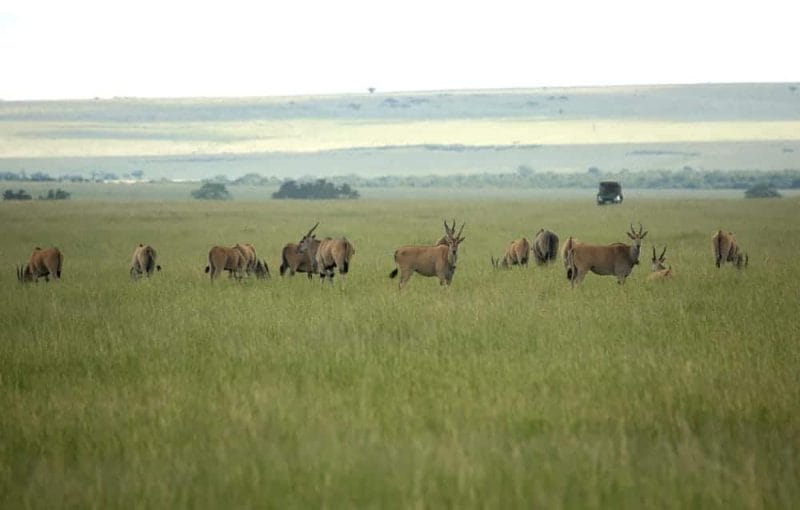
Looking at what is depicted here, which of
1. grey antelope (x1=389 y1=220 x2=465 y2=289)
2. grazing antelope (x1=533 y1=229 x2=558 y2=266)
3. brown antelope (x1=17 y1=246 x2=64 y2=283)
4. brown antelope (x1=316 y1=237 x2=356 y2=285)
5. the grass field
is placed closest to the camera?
the grass field

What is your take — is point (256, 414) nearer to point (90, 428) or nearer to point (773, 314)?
point (90, 428)

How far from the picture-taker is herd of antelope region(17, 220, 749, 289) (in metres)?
21.3

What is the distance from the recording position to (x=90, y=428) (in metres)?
10.5

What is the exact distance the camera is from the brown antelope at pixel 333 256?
74.2ft

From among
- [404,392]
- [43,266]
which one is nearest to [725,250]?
[43,266]

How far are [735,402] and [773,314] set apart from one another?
631 centimetres

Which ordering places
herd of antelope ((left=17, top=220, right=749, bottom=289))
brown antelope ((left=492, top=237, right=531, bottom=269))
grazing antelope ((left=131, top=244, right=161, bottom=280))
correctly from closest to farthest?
herd of antelope ((left=17, top=220, right=749, bottom=289)), grazing antelope ((left=131, top=244, right=161, bottom=280)), brown antelope ((left=492, top=237, right=531, bottom=269))

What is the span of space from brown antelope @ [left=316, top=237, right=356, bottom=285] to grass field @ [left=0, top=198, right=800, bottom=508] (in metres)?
0.39

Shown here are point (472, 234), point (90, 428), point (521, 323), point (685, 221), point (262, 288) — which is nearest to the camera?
point (90, 428)

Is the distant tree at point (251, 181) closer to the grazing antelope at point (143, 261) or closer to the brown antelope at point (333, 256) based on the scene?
the grazing antelope at point (143, 261)

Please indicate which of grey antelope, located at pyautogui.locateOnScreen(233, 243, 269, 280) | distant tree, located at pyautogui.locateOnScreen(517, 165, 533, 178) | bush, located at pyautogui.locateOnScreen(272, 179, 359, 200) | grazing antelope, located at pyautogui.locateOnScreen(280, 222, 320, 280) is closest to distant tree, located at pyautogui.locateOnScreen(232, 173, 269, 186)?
distant tree, located at pyautogui.locateOnScreen(517, 165, 533, 178)

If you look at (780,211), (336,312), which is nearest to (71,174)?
(780,211)

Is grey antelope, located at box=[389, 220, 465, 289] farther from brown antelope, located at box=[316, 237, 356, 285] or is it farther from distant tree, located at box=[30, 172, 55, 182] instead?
distant tree, located at box=[30, 172, 55, 182]

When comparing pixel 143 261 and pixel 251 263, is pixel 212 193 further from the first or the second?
pixel 251 263
